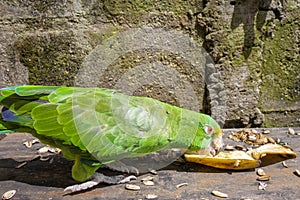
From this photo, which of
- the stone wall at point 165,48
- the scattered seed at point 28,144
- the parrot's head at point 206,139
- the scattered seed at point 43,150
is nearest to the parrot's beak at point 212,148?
the parrot's head at point 206,139

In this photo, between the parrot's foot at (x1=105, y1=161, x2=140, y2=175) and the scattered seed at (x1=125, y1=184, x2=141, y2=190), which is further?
the parrot's foot at (x1=105, y1=161, x2=140, y2=175)

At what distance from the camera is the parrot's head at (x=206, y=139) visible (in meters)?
1.59

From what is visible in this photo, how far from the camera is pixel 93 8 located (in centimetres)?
190

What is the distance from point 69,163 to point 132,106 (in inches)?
15.9

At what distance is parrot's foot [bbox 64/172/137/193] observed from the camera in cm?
142

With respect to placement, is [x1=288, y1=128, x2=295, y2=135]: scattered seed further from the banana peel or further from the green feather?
the green feather

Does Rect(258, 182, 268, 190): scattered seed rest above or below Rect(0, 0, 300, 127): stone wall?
below

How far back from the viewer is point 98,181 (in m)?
1.46

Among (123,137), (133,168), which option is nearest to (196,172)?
(133,168)

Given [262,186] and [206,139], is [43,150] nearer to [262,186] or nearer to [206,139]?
[206,139]

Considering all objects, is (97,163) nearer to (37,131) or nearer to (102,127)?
(102,127)

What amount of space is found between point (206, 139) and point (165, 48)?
0.61 meters

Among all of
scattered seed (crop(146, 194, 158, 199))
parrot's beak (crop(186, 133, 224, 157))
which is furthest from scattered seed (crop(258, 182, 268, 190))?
scattered seed (crop(146, 194, 158, 199))

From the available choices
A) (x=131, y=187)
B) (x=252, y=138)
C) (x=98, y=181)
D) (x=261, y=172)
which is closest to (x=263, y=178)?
(x=261, y=172)
